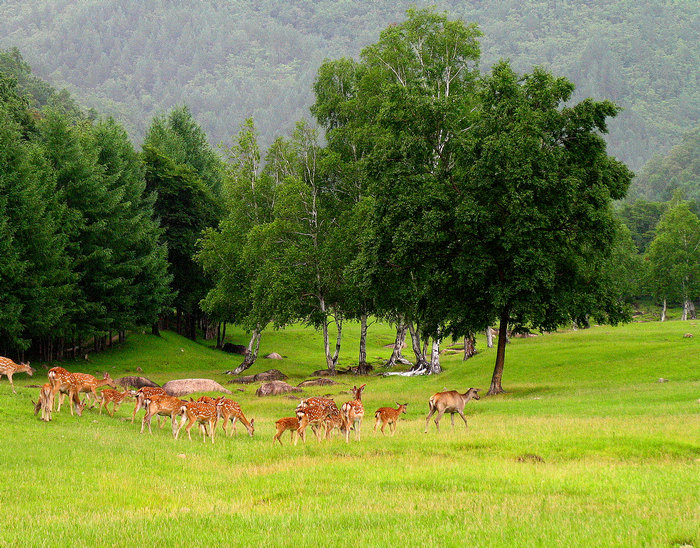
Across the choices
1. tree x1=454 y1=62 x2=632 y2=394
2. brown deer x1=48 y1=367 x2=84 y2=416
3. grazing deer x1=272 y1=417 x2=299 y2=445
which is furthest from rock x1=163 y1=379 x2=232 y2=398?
grazing deer x1=272 y1=417 x2=299 y2=445

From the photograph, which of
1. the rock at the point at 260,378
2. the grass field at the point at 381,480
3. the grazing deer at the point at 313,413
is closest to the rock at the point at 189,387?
the grass field at the point at 381,480

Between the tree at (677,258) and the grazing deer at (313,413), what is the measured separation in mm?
81280

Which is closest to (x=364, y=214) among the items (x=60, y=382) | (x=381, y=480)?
(x=60, y=382)

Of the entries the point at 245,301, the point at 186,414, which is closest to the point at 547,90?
the point at 186,414

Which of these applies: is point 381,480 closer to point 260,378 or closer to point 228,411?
point 228,411

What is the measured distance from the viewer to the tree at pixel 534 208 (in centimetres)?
3047

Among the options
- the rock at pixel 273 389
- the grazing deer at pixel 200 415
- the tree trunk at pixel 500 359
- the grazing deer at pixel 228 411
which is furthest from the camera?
the rock at pixel 273 389

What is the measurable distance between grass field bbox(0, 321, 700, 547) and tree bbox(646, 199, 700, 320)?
217 ft

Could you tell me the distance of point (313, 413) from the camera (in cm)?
1984

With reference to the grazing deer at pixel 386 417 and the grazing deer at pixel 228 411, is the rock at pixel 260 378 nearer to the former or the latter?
the grazing deer at pixel 228 411

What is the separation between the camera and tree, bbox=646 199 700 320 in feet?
288

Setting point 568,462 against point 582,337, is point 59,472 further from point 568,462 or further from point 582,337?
point 582,337

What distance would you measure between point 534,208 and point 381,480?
20234 mm

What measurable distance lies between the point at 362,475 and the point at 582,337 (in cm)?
4451
